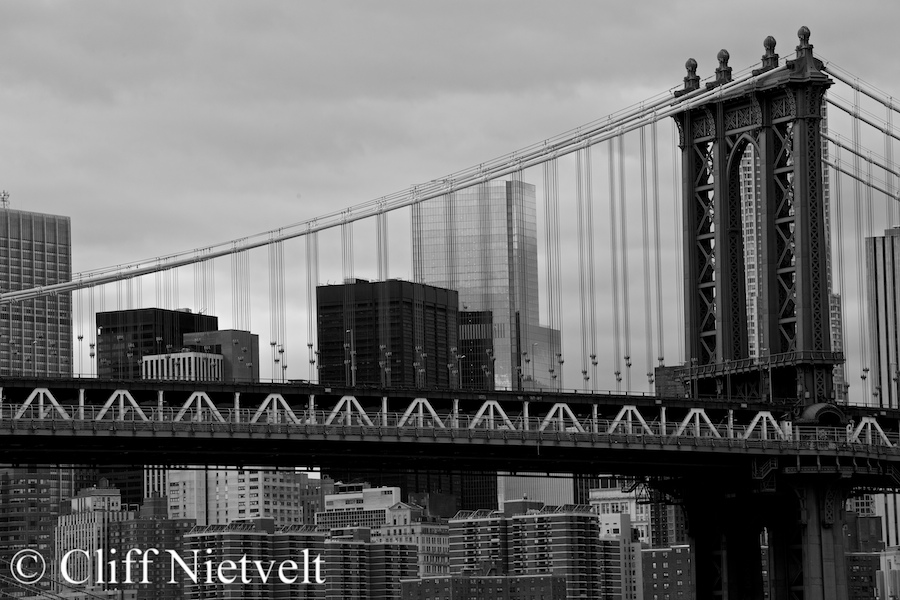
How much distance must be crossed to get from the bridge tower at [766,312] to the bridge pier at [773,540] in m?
0.08

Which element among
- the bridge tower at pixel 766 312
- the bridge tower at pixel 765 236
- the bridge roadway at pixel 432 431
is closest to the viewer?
the bridge roadway at pixel 432 431

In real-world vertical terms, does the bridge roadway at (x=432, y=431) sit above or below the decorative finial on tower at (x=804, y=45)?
below

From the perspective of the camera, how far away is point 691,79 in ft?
432

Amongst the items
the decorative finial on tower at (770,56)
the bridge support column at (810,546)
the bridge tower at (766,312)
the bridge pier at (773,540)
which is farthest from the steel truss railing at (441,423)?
the decorative finial on tower at (770,56)

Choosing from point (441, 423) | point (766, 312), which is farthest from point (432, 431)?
point (766, 312)

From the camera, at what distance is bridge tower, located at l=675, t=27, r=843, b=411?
12438 cm

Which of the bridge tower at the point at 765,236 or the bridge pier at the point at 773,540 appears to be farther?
the bridge tower at the point at 765,236

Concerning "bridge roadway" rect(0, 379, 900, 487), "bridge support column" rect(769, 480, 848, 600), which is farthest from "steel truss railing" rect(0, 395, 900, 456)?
"bridge support column" rect(769, 480, 848, 600)

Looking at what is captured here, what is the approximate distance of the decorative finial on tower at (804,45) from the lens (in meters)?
126

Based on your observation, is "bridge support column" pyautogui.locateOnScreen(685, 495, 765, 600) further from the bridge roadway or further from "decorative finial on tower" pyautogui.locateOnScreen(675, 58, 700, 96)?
"decorative finial on tower" pyautogui.locateOnScreen(675, 58, 700, 96)

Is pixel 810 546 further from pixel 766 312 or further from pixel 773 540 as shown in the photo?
pixel 766 312

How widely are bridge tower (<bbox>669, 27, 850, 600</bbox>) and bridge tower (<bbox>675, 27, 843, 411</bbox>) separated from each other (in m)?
0.08

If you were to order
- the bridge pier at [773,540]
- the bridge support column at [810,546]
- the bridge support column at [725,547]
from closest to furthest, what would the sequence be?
1. the bridge support column at [810,546]
2. the bridge pier at [773,540]
3. the bridge support column at [725,547]

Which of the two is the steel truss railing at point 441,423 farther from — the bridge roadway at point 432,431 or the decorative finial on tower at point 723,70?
the decorative finial on tower at point 723,70
